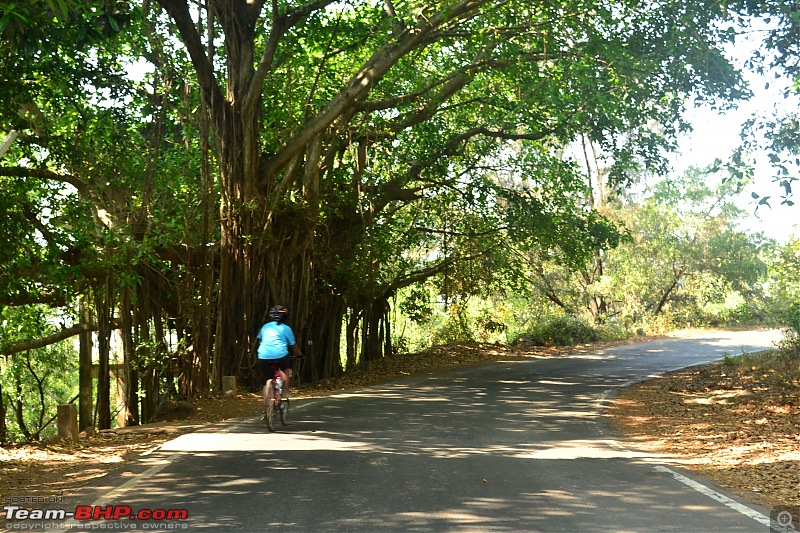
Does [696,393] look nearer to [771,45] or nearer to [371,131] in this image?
[771,45]

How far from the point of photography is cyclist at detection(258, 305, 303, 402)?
12562 mm

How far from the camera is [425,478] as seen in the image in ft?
28.0

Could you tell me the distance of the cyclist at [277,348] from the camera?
1256cm

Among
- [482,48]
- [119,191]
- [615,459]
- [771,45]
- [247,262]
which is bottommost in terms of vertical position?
[615,459]

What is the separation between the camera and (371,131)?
20.6 metres

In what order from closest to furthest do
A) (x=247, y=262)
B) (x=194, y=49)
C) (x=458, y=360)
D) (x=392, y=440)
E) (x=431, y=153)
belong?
(x=392, y=440) < (x=194, y=49) < (x=247, y=262) < (x=431, y=153) < (x=458, y=360)

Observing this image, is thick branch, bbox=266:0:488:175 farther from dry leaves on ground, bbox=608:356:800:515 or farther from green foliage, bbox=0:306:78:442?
dry leaves on ground, bbox=608:356:800:515

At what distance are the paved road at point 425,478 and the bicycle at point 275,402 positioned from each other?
0.21 metres

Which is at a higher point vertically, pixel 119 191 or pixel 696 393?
pixel 119 191

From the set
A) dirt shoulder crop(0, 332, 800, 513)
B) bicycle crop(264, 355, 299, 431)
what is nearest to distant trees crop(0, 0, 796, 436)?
dirt shoulder crop(0, 332, 800, 513)

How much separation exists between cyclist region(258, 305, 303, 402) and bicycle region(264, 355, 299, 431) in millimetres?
64

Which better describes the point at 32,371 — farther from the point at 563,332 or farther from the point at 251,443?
the point at 251,443

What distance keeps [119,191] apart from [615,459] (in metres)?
11.9

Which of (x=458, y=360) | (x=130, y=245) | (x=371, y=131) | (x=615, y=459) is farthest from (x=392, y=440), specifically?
(x=458, y=360)
